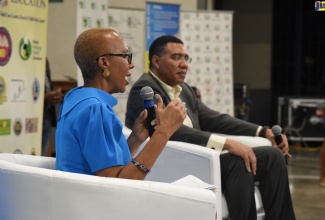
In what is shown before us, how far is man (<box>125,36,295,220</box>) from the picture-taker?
3.45 m

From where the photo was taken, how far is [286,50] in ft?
42.0

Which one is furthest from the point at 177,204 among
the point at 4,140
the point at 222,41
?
the point at 222,41

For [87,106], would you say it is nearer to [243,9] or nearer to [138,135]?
[138,135]

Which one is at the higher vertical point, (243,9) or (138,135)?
(243,9)

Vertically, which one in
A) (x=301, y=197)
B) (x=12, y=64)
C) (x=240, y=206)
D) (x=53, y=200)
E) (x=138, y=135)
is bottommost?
(x=301, y=197)

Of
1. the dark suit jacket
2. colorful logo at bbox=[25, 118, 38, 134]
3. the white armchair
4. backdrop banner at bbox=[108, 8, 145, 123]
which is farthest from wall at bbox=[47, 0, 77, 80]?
the white armchair

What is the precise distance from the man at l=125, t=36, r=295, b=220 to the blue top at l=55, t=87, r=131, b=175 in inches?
47.6

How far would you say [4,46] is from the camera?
4090 millimetres

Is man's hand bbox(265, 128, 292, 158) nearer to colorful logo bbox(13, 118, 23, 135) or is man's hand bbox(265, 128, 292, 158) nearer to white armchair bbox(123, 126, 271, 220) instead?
white armchair bbox(123, 126, 271, 220)

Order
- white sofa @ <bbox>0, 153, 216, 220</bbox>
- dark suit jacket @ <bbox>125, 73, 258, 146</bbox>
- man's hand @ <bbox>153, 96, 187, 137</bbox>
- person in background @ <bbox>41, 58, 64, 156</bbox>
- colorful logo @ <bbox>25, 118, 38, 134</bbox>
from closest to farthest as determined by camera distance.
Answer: white sofa @ <bbox>0, 153, 216, 220</bbox> → man's hand @ <bbox>153, 96, 187, 137</bbox> → dark suit jacket @ <bbox>125, 73, 258, 146</bbox> → colorful logo @ <bbox>25, 118, 38, 134</bbox> → person in background @ <bbox>41, 58, 64, 156</bbox>

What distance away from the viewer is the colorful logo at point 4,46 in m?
4.07

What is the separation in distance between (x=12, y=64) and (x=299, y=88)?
9160 millimetres

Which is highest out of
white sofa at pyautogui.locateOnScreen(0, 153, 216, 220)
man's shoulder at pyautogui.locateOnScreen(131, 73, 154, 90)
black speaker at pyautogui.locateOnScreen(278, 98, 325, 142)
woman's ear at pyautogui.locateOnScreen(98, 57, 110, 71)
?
woman's ear at pyautogui.locateOnScreen(98, 57, 110, 71)

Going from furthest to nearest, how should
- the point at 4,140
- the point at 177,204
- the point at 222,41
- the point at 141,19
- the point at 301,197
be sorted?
the point at 222,41 < the point at 141,19 < the point at 301,197 < the point at 4,140 < the point at 177,204
